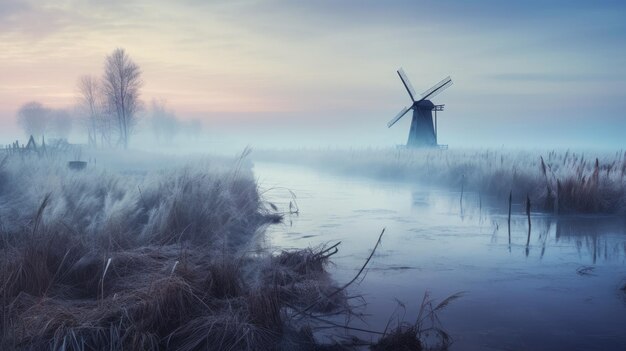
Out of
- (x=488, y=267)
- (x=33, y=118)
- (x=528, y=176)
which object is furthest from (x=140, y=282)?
(x=33, y=118)

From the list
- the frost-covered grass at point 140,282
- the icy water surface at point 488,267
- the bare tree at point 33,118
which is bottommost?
the icy water surface at point 488,267

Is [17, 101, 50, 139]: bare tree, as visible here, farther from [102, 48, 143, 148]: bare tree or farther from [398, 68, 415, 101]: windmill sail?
[398, 68, 415, 101]: windmill sail

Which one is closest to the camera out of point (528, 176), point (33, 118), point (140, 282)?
point (140, 282)

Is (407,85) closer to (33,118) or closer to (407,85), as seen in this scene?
(407,85)

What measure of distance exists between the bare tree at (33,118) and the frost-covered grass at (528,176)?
4708cm

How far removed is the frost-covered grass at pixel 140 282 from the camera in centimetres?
405

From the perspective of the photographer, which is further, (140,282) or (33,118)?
(33,118)

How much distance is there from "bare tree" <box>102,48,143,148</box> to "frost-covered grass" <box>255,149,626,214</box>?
2126 centimetres

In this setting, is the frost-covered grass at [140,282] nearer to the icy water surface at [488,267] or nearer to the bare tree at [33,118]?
the icy water surface at [488,267]

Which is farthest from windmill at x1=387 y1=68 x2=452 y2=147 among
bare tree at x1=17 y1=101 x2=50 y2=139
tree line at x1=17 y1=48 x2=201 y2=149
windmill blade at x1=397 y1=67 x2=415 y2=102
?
bare tree at x1=17 y1=101 x2=50 y2=139

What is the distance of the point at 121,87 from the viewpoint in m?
41.5

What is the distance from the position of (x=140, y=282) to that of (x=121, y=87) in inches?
1558

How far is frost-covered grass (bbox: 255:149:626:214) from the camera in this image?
12.2 metres

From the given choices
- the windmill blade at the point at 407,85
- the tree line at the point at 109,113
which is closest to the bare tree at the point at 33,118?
the tree line at the point at 109,113
